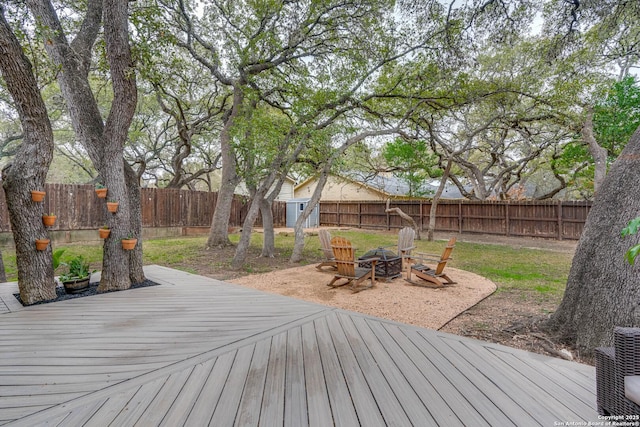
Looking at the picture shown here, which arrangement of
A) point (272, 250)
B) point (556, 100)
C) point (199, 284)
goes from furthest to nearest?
point (272, 250) < point (556, 100) < point (199, 284)

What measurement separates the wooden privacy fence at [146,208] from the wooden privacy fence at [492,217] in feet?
22.7

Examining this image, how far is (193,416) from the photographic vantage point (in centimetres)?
144

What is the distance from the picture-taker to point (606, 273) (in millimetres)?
2451

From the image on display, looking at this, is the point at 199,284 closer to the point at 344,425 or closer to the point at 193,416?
the point at 193,416

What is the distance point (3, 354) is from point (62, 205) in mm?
9441

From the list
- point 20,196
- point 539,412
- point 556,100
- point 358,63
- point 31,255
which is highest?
point 358,63

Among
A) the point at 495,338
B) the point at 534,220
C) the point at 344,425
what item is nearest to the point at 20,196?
the point at 344,425

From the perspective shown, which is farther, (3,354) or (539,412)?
(3,354)

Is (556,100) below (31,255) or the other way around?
the other way around

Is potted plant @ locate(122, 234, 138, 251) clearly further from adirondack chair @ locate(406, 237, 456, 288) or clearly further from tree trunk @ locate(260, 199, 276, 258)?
adirondack chair @ locate(406, 237, 456, 288)

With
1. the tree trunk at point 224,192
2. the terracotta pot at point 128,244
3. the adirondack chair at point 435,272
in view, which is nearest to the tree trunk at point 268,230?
the tree trunk at point 224,192

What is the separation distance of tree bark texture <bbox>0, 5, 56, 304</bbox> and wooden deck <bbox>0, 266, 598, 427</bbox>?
1.82ft

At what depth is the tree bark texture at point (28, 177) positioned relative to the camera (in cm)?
302

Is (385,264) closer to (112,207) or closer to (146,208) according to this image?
(112,207)
